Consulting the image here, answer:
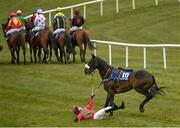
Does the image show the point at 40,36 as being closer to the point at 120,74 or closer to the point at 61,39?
the point at 61,39

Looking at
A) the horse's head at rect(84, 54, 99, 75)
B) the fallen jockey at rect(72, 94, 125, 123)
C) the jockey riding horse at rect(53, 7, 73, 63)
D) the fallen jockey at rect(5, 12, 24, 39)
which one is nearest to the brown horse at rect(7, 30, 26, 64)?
the fallen jockey at rect(5, 12, 24, 39)

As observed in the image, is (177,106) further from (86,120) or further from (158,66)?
(158,66)

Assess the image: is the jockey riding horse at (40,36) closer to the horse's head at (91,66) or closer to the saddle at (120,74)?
the horse's head at (91,66)

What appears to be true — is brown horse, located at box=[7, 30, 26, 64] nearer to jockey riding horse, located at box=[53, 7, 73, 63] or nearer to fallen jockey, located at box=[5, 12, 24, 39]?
fallen jockey, located at box=[5, 12, 24, 39]

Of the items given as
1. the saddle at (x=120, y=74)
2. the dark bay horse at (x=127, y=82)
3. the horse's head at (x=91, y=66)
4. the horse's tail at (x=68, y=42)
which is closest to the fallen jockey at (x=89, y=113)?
the dark bay horse at (x=127, y=82)

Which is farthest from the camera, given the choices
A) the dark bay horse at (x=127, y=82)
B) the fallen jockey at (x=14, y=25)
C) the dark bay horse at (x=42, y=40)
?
the fallen jockey at (x=14, y=25)

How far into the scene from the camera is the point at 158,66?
2220cm

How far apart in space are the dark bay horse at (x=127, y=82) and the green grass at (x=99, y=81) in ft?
1.63

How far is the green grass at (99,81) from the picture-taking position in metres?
14.4

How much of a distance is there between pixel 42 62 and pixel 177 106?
32.2 feet

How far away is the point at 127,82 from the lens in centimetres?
1469

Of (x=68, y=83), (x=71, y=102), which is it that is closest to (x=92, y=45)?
(x=68, y=83)

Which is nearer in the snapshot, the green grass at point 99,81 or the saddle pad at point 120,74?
the green grass at point 99,81

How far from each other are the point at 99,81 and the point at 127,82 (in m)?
4.58
